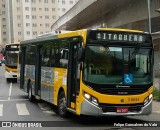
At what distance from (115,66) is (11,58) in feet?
71.8

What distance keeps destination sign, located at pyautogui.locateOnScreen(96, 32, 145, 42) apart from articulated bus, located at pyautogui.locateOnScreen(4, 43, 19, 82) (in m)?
21.3

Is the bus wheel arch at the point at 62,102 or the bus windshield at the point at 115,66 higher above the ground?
→ the bus windshield at the point at 115,66

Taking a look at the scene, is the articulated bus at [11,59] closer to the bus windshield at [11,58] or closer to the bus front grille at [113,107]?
the bus windshield at [11,58]

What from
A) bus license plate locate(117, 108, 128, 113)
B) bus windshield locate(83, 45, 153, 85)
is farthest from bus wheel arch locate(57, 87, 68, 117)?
bus license plate locate(117, 108, 128, 113)

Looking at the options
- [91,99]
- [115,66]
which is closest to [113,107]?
[91,99]

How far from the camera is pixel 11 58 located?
31703mm

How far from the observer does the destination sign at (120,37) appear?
1087 centimetres

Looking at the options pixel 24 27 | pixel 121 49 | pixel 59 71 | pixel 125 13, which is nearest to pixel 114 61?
pixel 121 49

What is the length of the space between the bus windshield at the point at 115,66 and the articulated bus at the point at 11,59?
21436mm

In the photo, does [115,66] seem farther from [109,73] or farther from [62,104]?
[62,104]

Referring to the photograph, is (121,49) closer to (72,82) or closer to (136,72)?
(136,72)

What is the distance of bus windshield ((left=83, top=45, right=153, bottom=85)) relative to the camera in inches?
421

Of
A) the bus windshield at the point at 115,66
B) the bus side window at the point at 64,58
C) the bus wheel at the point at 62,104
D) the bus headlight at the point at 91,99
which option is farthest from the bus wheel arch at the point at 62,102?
the bus windshield at the point at 115,66

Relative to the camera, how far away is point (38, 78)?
52.7ft
